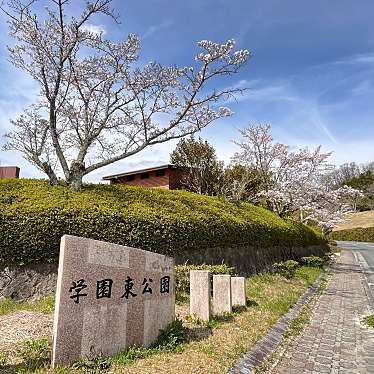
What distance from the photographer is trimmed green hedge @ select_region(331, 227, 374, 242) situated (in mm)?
61531

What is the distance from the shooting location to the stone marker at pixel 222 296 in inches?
329

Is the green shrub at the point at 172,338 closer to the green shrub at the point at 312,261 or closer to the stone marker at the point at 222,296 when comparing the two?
the stone marker at the point at 222,296

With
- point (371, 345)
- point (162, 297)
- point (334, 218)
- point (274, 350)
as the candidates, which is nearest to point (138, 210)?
point (162, 297)

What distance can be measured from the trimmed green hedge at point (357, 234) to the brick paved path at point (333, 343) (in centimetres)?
5495

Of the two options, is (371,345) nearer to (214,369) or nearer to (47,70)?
(214,369)

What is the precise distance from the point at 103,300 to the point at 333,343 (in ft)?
16.5

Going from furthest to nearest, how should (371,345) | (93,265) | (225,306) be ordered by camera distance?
(225,306)
(371,345)
(93,265)

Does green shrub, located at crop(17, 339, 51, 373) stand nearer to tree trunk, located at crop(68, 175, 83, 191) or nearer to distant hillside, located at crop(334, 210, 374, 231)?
tree trunk, located at crop(68, 175, 83, 191)

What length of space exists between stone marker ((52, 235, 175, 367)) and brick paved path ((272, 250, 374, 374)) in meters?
2.26

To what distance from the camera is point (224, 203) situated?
53.4 feet

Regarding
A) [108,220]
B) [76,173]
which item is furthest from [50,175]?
[108,220]

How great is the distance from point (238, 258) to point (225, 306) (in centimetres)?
609

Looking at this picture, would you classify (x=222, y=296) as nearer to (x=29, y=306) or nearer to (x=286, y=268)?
(x=29, y=306)

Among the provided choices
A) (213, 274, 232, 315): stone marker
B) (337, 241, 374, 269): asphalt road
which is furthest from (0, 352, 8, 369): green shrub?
(337, 241, 374, 269): asphalt road
